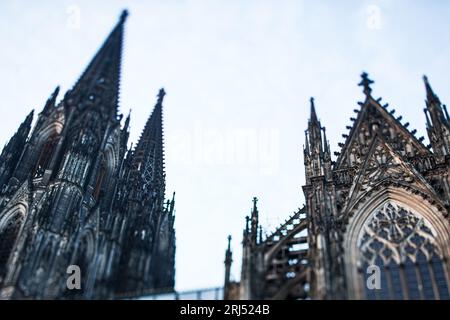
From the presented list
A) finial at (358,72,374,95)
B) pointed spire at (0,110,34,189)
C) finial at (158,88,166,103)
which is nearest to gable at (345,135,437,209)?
finial at (358,72,374,95)

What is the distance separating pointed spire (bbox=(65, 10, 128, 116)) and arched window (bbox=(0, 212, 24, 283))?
928 centimetres

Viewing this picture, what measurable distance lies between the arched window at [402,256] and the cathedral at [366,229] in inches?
1.4

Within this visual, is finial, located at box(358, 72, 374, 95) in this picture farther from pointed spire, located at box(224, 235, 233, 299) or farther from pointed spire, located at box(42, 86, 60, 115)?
pointed spire, located at box(42, 86, 60, 115)

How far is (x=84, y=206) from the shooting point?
94.0ft

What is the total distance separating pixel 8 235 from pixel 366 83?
19.0 meters

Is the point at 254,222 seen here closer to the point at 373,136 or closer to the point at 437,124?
the point at 373,136

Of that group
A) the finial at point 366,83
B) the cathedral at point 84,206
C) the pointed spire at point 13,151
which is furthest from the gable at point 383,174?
the pointed spire at point 13,151

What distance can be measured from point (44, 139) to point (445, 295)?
22.5 metres

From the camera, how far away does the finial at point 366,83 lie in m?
29.5

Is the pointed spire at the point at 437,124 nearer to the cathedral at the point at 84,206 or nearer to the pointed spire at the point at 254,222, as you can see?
the pointed spire at the point at 254,222

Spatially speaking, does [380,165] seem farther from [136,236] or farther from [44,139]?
[44,139]

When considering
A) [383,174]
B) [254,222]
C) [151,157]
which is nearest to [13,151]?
[151,157]

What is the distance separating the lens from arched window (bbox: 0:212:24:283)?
25.4 metres

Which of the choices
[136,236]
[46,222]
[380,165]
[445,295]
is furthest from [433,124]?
[46,222]
